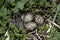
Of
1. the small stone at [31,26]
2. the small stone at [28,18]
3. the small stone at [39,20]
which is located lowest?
the small stone at [31,26]

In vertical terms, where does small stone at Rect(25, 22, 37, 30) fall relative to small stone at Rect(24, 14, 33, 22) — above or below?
below

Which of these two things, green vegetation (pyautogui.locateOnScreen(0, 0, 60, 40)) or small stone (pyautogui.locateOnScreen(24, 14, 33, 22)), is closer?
green vegetation (pyautogui.locateOnScreen(0, 0, 60, 40))

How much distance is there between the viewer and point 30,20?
3256 millimetres

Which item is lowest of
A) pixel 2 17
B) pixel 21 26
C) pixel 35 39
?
pixel 35 39

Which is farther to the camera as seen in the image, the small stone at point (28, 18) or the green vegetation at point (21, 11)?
the small stone at point (28, 18)

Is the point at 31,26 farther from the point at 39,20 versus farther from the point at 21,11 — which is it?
the point at 21,11

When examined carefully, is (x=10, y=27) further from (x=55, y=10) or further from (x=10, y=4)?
(x=55, y=10)

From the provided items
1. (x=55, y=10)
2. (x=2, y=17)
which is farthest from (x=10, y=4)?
(x=55, y=10)

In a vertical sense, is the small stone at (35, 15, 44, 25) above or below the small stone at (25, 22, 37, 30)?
above

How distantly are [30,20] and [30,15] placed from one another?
0.30 ft

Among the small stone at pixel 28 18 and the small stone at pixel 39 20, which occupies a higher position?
the small stone at pixel 28 18

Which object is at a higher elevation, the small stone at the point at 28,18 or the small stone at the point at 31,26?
the small stone at the point at 28,18

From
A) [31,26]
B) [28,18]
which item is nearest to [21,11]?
[28,18]

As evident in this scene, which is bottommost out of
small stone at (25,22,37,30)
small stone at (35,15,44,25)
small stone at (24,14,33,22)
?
small stone at (25,22,37,30)
